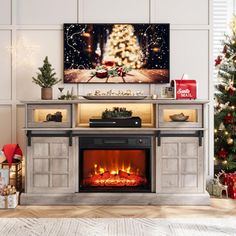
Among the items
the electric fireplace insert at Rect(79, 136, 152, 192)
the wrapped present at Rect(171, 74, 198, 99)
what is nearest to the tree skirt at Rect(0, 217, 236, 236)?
the electric fireplace insert at Rect(79, 136, 152, 192)

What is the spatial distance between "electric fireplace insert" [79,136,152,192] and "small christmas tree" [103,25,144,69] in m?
1.02

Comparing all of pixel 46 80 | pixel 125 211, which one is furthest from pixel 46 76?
pixel 125 211

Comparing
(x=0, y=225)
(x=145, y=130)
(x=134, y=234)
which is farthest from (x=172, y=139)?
(x=0, y=225)

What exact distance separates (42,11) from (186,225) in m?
3.02

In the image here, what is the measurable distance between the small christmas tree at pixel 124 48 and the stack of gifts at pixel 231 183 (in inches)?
67.7

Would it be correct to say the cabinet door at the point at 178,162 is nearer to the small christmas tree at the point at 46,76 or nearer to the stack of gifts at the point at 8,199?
the small christmas tree at the point at 46,76

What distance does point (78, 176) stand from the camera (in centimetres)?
424

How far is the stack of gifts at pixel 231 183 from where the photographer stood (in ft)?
14.7

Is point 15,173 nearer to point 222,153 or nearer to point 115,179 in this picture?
point 115,179

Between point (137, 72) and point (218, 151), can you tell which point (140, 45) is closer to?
point (137, 72)

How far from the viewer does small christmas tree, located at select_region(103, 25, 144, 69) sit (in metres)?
4.65

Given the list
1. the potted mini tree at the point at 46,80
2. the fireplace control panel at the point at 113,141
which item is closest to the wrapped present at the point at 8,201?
the fireplace control panel at the point at 113,141

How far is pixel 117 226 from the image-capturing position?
11.4 ft

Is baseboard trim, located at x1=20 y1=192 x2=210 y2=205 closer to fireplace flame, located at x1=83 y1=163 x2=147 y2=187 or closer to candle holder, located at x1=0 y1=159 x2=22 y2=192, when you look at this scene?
fireplace flame, located at x1=83 y1=163 x2=147 y2=187
